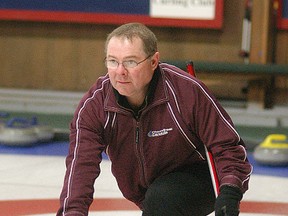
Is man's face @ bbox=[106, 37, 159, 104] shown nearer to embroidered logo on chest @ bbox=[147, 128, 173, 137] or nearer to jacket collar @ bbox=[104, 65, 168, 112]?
jacket collar @ bbox=[104, 65, 168, 112]

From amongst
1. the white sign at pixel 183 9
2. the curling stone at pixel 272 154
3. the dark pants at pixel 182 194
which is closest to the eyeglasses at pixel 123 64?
the dark pants at pixel 182 194

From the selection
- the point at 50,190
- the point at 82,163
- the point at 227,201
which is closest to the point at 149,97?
the point at 82,163

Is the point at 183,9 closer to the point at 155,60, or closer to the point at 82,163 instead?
the point at 155,60

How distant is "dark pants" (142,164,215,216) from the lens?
11.9ft

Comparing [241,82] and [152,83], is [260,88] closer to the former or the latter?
[241,82]

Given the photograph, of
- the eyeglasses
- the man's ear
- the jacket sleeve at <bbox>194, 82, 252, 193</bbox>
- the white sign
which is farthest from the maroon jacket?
the white sign

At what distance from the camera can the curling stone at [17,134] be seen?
312 inches

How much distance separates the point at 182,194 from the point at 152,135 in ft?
0.92

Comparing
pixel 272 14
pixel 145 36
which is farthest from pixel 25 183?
pixel 272 14

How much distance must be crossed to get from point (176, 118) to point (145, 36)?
420 millimetres

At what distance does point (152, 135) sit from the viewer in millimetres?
3652

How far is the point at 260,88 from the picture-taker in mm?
9039

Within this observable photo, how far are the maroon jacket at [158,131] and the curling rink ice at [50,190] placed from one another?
1674mm

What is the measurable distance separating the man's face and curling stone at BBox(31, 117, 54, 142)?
183 inches
